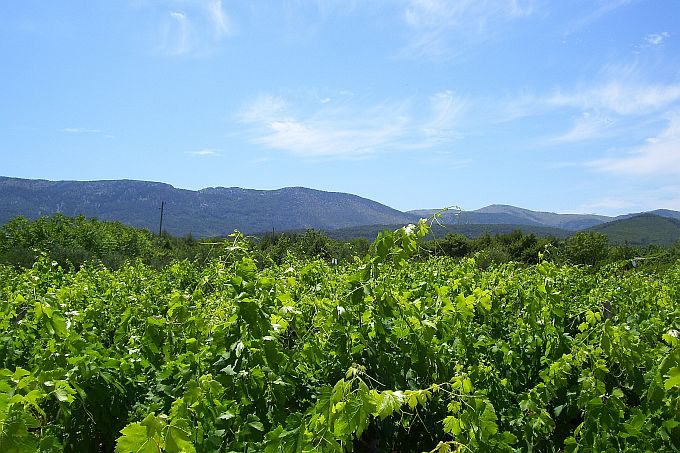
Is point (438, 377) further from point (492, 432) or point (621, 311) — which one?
point (621, 311)

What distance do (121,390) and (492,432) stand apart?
2251 millimetres

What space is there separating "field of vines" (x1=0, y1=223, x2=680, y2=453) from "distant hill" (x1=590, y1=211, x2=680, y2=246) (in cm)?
→ 14860

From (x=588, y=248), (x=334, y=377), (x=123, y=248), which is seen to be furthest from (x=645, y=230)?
(x=334, y=377)

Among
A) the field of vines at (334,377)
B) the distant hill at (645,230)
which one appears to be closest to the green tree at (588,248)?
the field of vines at (334,377)

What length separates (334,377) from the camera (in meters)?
3.20

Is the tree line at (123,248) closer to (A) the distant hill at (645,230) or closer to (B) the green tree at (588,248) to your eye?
(B) the green tree at (588,248)

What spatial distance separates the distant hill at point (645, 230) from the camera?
13688 centimetres

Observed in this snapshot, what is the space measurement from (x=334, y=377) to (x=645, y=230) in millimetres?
175261

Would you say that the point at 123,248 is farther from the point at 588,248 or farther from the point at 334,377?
the point at 588,248

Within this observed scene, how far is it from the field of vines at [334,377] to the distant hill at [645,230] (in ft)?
488

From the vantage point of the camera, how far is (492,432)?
1.92m

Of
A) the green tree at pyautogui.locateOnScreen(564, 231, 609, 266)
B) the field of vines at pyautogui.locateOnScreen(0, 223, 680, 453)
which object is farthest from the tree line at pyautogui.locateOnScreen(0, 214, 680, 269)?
the field of vines at pyautogui.locateOnScreen(0, 223, 680, 453)

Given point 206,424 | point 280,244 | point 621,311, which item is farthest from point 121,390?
point 280,244

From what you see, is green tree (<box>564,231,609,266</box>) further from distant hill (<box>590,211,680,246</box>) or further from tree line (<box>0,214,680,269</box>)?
distant hill (<box>590,211,680,246</box>)
